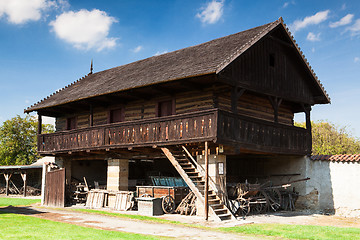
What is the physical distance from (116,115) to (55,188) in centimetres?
525

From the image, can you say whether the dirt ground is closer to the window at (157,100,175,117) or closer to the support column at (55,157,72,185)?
the window at (157,100,175,117)

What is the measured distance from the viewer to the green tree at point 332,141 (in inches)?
1641

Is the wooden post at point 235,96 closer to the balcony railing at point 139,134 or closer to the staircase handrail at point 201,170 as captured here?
the balcony railing at point 139,134

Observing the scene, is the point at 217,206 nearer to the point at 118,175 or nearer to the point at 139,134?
the point at 139,134

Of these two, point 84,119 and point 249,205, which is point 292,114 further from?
point 84,119

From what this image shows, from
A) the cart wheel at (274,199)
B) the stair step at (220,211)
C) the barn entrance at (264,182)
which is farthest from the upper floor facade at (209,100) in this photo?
the stair step at (220,211)

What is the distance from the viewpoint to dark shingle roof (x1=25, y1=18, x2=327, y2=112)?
54.2ft

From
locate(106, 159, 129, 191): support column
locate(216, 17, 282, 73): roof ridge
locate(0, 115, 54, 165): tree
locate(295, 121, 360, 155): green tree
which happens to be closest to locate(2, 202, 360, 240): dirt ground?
locate(106, 159, 129, 191): support column

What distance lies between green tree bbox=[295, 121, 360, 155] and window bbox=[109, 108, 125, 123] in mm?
26873

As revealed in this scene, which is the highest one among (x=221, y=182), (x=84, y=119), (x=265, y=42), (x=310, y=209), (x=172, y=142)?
(x=265, y=42)

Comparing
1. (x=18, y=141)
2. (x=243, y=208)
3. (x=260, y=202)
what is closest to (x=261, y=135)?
(x=260, y=202)

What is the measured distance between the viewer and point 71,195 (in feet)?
74.7

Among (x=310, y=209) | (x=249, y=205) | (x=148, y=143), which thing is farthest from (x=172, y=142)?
(x=310, y=209)

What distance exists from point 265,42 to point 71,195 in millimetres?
13325
